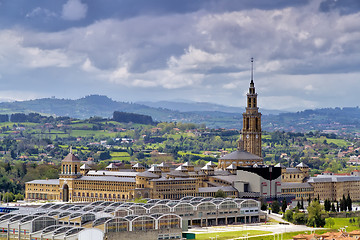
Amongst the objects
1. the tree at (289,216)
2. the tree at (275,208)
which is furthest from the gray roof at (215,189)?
the tree at (289,216)

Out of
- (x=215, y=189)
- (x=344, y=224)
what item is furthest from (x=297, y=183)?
(x=344, y=224)

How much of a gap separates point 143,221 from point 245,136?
6782 cm

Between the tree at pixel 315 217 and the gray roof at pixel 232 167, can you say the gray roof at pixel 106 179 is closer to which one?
the gray roof at pixel 232 167

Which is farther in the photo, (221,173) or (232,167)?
(232,167)

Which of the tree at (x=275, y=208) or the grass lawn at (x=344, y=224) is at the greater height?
the tree at (x=275, y=208)

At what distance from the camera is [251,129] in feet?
538

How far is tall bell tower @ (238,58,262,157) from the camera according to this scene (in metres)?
163

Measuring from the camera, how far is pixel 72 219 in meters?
101

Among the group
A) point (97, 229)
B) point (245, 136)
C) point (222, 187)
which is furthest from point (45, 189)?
point (97, 229)

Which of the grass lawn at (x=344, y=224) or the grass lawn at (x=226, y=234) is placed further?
the grass lawn at (x=344, y=224)

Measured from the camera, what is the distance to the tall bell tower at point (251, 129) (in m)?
163

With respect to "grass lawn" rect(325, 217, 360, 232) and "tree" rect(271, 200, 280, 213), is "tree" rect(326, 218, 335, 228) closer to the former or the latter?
"grass lawn" rect(325, 217, 360, 232)

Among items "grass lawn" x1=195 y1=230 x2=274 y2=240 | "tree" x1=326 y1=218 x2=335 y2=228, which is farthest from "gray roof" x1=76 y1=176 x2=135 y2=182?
"tree" x1=326 y1=218 x2=335 y2=228

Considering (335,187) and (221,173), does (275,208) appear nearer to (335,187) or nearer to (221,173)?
(221,173)
